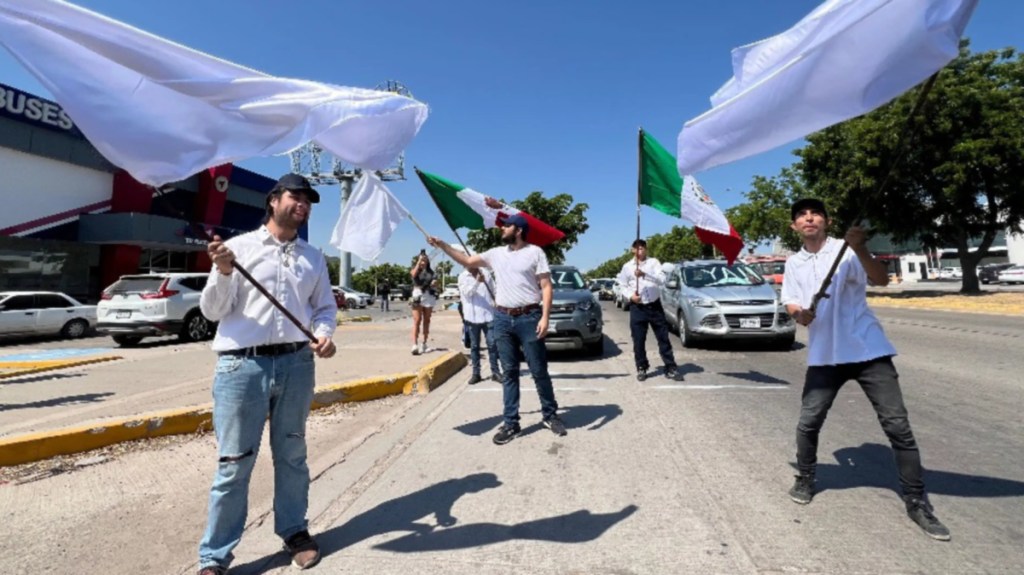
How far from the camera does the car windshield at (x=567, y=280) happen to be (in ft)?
34.8

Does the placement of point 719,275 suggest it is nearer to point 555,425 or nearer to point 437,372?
point 437,372

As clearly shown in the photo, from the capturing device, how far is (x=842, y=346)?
10.3 feet

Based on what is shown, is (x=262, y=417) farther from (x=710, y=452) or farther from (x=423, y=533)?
(x=710, y=452)

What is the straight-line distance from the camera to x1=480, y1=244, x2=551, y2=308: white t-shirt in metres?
4.83

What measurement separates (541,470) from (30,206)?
2384 centimetres

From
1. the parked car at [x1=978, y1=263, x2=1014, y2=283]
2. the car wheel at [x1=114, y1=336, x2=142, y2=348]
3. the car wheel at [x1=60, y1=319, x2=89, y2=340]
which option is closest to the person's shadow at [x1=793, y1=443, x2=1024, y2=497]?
the car wheel at [x1=114, y1=336, x2=142, y2=348]

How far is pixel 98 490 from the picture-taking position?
11.9 ft

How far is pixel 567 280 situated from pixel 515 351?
6251 millimetres

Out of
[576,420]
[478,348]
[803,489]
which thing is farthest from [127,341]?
[803,489]

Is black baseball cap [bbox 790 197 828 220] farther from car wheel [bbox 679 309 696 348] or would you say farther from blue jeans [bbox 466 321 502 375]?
car wheel [bbox 679 309 696 348]

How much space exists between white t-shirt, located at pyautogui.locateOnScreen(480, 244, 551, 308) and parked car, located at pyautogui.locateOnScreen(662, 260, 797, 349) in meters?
5.47

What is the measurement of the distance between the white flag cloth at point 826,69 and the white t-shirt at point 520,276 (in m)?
1.91

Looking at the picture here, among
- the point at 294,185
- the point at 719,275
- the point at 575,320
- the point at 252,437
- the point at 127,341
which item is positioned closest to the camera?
the point at 252,437

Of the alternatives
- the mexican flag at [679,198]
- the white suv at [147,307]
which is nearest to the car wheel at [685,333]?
the mexican flag at [679,198]
